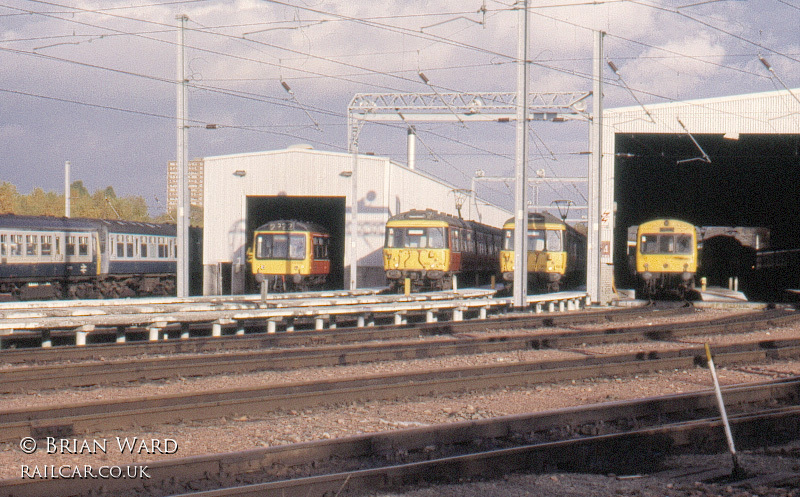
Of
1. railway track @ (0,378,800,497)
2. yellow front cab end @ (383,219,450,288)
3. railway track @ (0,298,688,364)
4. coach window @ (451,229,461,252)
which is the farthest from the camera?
coach window @ (451,229,461,252)

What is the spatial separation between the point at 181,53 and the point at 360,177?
14.1 metres

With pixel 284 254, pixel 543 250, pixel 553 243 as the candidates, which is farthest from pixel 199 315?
pixel 553 243

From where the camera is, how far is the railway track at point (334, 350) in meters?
10.6

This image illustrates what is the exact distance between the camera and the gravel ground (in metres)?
6.23

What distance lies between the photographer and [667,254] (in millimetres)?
31656

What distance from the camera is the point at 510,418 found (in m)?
7.86

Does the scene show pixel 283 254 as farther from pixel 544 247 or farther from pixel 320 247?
pixel 544 247

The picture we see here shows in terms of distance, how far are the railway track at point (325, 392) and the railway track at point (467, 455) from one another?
2.10 metres

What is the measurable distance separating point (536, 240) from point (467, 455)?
82.4ft

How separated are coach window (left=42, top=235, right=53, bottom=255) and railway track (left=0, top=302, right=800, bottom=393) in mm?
14566

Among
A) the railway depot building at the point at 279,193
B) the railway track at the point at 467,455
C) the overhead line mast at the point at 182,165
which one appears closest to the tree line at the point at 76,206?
the railway depot building at the point at 279,193

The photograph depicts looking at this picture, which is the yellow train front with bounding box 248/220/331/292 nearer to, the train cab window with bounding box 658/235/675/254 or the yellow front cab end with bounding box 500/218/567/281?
the yellow front cab end with bounding box 500/218/567/281

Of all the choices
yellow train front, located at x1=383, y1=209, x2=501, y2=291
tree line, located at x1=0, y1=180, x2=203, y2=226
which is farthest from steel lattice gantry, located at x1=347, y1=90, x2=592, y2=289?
tree line, located at x1=0, y1=180, x2=203, y2=226

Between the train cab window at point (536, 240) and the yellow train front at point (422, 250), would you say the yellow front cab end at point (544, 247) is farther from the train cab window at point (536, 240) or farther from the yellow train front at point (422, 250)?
the yellow train front at point (422, 250)
